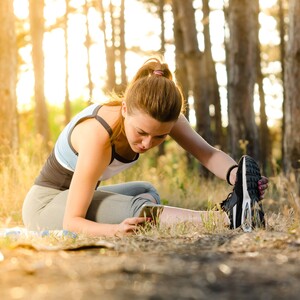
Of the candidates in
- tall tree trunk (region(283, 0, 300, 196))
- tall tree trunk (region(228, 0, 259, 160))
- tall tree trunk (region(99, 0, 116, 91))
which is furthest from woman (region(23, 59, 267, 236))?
tall tree trunk (region(99, 0, 116, 91))

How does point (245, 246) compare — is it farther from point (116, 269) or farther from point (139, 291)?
point (139, 291)

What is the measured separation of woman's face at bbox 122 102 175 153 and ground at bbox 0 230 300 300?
2.72 ft

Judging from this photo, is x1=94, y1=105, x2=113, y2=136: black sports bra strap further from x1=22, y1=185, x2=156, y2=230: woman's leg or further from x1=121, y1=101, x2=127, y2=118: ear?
x1=22, y1=185, x2=156, y2=230: woman's leg

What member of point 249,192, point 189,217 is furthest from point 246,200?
point 189,217

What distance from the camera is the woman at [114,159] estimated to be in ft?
14.5

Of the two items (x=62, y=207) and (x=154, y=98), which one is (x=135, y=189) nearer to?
(x=62, y=207)

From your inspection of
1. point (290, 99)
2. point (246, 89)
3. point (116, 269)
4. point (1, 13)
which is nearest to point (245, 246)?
point (116, 269)

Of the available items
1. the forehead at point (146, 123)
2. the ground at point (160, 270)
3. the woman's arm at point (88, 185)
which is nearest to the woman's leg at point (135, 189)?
the woman's arm at point (88, 185)

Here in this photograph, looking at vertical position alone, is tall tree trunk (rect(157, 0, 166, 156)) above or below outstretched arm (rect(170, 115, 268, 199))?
above

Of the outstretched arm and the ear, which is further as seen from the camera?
the outstretched arm

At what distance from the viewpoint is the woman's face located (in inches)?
173

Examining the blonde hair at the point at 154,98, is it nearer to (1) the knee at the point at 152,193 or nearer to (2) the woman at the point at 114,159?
(2) the woman at the point at 114,159

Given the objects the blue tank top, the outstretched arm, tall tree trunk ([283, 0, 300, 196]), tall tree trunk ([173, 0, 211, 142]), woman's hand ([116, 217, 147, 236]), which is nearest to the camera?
woman's hand ([116, 217, 147, 236])

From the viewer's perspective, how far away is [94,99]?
5043 millimetres
